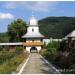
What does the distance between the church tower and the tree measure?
572 centimetres

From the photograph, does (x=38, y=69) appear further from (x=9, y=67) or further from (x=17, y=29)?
(x=17, y=29)

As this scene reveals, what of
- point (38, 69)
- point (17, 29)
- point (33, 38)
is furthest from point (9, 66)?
point (17, 29)

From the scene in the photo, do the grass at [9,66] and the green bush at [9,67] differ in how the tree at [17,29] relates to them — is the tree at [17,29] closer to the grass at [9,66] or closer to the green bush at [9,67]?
the grass at [9,66]

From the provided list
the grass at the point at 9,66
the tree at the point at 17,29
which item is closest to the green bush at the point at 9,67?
the grass at the point at 9,66

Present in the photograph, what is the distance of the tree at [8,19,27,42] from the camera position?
80625mm

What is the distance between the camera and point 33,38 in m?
70.8

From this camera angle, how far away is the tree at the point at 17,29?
80625mm

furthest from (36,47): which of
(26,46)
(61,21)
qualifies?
(61,21)

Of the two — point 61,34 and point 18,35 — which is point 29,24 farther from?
point 61,34

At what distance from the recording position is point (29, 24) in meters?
75.0

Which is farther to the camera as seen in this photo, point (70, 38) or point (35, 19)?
point (35, 19)

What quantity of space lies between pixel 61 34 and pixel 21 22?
26757mm

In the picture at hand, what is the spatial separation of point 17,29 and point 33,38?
11782 millimetres

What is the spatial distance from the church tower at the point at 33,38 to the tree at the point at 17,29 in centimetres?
572
